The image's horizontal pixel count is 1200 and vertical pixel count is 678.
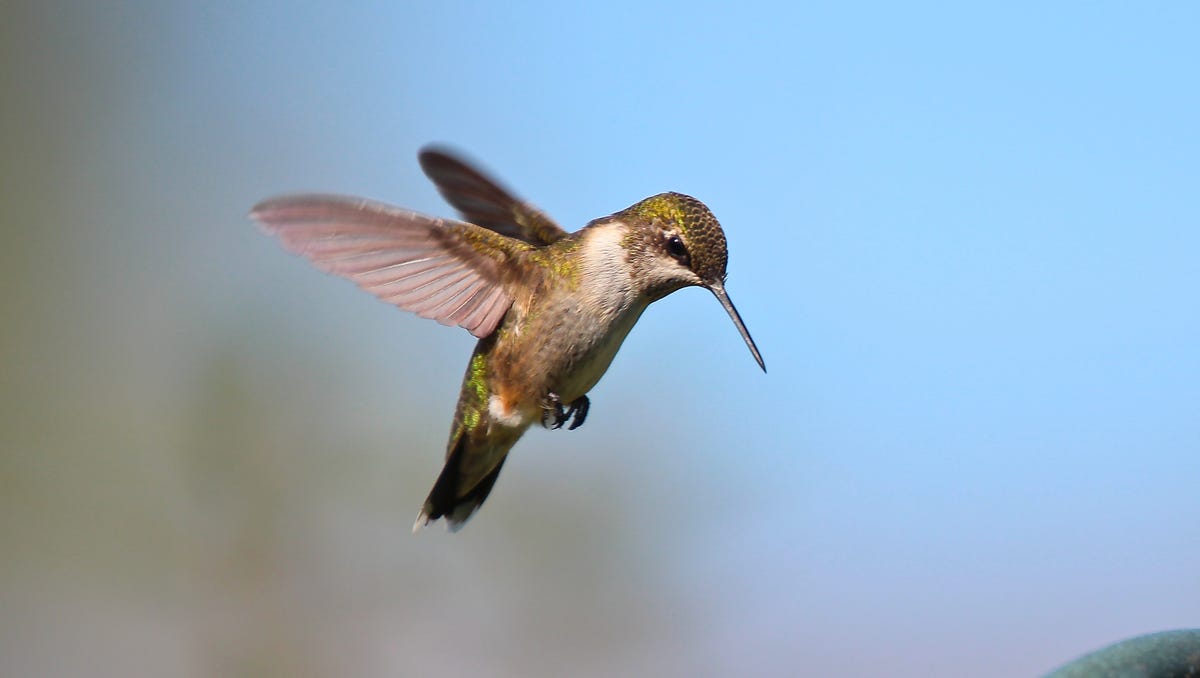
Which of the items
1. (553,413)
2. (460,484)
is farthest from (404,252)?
(460,484)

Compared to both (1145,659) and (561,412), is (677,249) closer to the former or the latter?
(561,412)

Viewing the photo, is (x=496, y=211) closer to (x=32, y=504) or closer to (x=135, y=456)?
(x=135, y=456)

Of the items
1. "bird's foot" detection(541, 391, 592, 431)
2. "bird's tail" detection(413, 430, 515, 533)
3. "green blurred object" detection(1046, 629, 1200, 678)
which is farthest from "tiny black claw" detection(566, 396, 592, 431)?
"green blurred object" detection(1046, 629, 1200, 678)

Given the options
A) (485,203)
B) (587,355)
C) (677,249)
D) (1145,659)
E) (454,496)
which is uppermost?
(485,203)

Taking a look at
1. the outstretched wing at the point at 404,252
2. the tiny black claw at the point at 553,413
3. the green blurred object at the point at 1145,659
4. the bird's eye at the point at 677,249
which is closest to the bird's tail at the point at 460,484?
the tiny black claw at the point at 553,413

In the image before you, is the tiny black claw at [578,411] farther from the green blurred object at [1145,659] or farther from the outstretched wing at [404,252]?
the green blurred object at [1145,659]

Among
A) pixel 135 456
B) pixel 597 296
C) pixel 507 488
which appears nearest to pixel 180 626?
pixel 135 456

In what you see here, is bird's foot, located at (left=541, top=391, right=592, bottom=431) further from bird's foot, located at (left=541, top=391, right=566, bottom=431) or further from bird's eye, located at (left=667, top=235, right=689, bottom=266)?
bird's eye, located at (left=667, top=235, right=689, bottom=266)
